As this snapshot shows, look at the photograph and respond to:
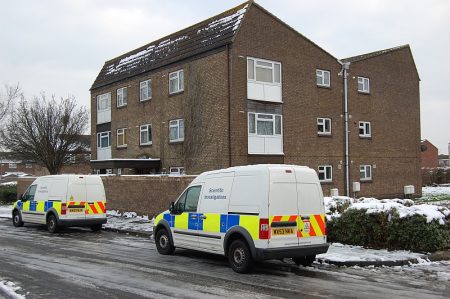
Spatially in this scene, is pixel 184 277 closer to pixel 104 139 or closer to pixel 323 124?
pixel 323 124

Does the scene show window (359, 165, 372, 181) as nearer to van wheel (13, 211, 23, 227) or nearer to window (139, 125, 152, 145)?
window (139, 125, 152, 145)

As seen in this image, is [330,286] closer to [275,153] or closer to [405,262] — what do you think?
[405,262]

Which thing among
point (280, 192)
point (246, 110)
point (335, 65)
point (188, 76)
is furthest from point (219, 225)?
point (335, 65)

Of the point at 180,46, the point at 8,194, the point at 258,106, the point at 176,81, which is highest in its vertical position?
the point at 180,46

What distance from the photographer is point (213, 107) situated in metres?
23.6

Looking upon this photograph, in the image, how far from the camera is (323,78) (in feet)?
89.1

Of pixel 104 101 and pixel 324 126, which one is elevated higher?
pixel 104 101

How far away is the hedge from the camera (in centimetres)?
1112

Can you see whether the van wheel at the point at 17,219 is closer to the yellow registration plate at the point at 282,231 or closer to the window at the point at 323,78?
the yellow registration plate at the point at 282,231

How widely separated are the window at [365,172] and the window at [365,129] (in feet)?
5.88

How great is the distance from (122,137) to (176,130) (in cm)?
644

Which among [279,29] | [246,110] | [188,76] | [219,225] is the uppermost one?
[279,29]

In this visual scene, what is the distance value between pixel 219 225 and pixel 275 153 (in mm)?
14594

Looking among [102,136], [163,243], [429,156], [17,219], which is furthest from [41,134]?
[429,156]
